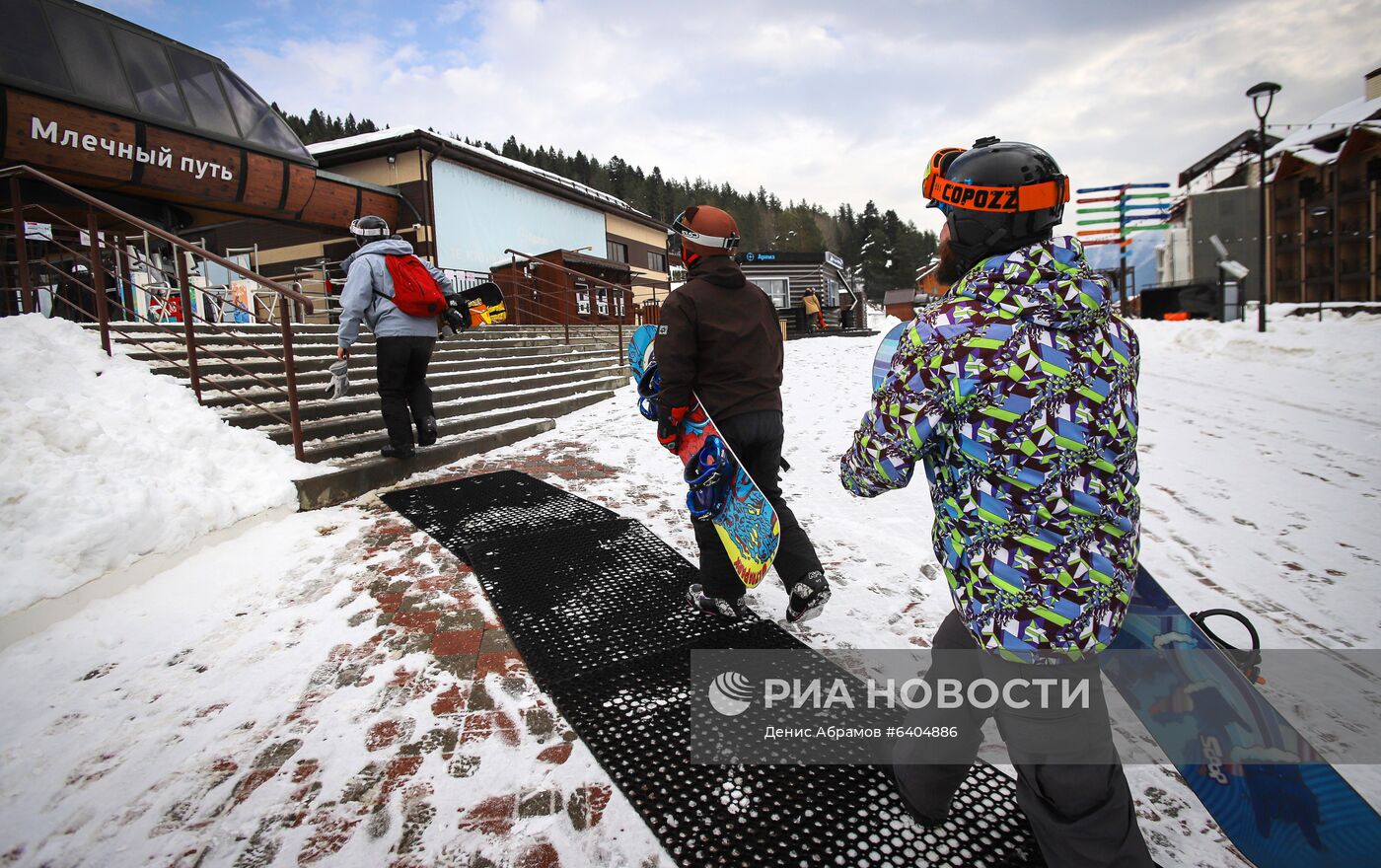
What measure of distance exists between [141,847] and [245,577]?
6.26 ft

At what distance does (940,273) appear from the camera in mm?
1598

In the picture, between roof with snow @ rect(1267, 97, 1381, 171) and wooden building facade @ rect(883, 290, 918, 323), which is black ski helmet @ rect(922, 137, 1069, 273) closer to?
roof with snow @ rect(1267, 97, 1381, 171)

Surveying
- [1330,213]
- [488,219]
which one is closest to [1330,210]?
[1330,213]

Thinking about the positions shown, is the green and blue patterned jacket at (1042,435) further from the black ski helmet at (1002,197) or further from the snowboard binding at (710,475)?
the snowboard binding at (710,475)

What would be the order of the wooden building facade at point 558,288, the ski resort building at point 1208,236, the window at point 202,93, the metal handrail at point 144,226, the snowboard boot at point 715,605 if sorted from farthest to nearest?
the ski resort building at point 1208,236, the wooden building facade at point 558,288, the window at point 202,93, the metal handrail at point 144,226, the snowboard boot at point 715,605

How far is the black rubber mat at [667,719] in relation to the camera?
165cm

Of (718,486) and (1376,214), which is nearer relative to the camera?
(718,486)

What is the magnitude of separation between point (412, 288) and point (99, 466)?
7.07 feet

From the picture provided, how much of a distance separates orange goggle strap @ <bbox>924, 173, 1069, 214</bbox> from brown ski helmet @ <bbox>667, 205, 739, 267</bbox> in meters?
1.29

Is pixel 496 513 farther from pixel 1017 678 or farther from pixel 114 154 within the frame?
pixel 114 154

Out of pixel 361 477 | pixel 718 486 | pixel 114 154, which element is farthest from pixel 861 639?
pixel 114 154

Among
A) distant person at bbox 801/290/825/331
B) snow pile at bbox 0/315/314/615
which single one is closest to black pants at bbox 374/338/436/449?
snow pile at bbox 0/315/314/615

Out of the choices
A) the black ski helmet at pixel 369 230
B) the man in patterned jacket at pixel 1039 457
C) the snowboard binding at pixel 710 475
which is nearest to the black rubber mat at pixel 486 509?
the snowboard binding at pixel 710 475

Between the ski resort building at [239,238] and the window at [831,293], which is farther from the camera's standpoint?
the window at [831,293]
